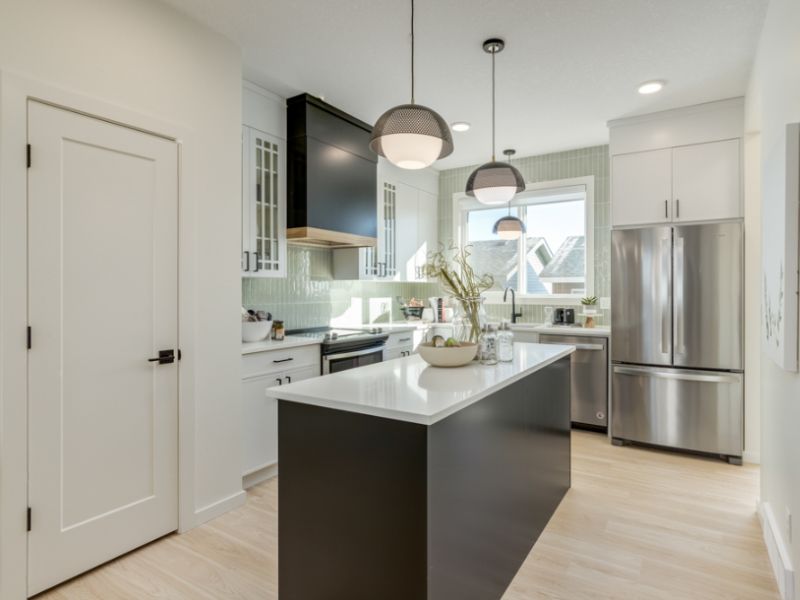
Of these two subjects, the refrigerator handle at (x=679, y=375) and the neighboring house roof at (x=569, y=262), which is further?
the neighboring house roof at (x=569, y=262)

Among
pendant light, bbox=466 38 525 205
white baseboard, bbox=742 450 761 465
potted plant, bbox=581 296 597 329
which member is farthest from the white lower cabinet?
white baseboard, bbox=742 450 761 465

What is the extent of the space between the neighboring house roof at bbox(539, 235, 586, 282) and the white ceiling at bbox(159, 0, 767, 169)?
1388 mm

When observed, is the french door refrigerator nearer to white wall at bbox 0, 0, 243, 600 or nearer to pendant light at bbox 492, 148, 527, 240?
pendant light at bbox 492, 148, 527, 240

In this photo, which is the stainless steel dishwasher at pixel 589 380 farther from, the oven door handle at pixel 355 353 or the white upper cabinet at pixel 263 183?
the white upper cabinet at pixel 263 183

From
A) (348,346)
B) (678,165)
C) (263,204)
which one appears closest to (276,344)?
(348,346)

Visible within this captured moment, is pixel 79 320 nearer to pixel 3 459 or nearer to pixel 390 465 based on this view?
pixel 3 459

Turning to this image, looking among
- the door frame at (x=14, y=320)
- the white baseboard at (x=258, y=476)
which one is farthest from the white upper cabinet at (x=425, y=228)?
the door frame at (x=14, y=320)

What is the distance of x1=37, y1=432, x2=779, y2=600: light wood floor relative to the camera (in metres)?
2.01

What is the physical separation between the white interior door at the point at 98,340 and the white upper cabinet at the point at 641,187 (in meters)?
3.41

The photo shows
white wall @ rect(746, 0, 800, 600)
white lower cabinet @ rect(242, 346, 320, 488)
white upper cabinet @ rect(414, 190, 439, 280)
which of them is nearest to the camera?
white wall @ rect(746, 0, 800, 600)

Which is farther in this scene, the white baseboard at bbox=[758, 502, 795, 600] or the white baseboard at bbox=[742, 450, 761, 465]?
the white baseboard at bbox=[742, 450, 761, 465]

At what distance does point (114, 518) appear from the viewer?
7.32 feet

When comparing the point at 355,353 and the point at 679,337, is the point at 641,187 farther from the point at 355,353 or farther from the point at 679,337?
the point at 355,353

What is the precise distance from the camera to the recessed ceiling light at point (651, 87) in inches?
129
